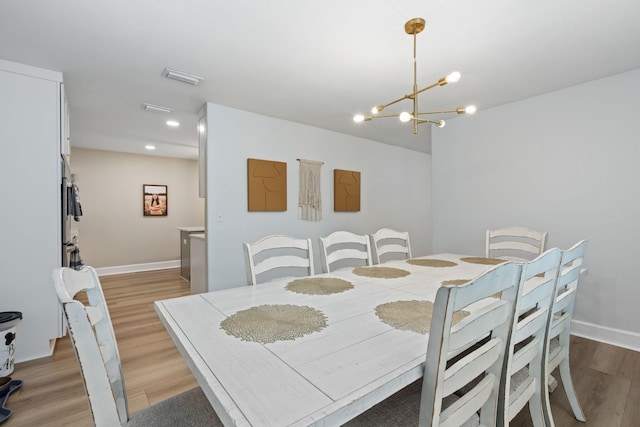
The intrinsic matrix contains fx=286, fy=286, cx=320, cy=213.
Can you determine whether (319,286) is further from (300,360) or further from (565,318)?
(565,318)

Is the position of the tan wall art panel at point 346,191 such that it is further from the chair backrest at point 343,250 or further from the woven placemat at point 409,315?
the woven placemat at point 409,315

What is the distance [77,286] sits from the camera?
904 mm

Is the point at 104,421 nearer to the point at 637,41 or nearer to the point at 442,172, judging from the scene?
the point at 637,41

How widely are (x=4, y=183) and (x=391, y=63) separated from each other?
3126 millimetres

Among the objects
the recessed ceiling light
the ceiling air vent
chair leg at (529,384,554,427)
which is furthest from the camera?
the recessed ceiling light

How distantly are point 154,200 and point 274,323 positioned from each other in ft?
18.8

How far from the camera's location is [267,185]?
349cm

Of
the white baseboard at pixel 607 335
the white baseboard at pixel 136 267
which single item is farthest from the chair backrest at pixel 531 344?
the white baseboard at pixel 136 267

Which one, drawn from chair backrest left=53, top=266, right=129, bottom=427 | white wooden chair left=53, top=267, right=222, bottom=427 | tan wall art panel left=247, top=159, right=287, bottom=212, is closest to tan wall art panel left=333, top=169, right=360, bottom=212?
tan wall art panel left=247, top=159, right=287, bottom=212

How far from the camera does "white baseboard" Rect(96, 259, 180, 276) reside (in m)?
5.24

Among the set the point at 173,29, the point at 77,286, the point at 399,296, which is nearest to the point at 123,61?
the point at 173,29

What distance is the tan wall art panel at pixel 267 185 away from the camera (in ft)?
11.1

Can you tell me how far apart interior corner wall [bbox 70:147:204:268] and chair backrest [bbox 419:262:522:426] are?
244 inches

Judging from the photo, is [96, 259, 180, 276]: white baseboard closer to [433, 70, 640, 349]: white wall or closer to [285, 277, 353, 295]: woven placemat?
[285, 277, 353, 295]: woven placemat
